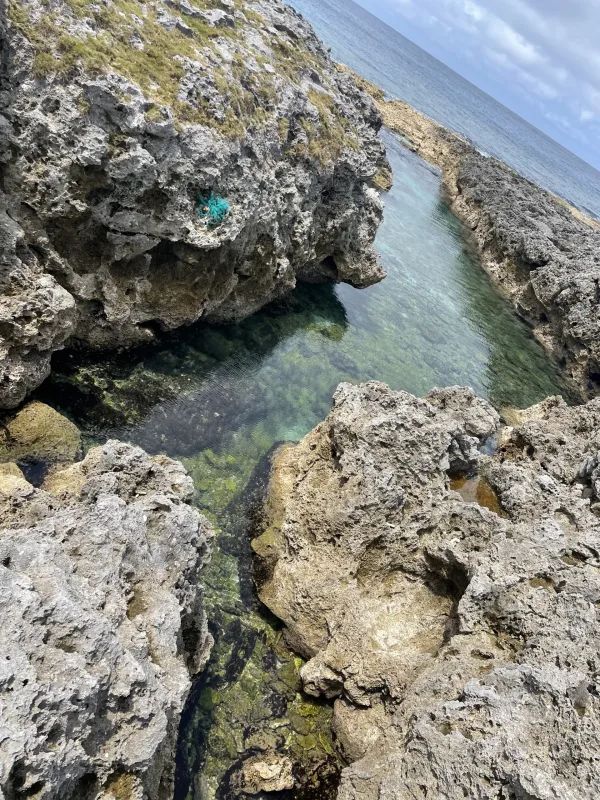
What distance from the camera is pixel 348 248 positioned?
29953 mm

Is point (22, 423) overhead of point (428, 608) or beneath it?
beneath

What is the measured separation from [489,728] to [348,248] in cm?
2523

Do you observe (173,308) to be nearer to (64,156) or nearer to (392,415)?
(64,156)

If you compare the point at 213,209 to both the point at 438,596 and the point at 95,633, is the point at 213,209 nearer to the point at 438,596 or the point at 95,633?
the point at 438,596

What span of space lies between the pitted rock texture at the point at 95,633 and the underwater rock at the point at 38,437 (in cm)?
398

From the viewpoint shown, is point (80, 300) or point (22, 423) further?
point (80, 300)

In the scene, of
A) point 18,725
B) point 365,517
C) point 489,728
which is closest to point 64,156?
point 365,517

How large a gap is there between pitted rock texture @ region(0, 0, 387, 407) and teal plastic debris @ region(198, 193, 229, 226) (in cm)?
22

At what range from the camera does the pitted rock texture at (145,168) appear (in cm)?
1558

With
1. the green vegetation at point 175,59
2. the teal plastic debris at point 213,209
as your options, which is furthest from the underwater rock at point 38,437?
the green vegetation at point 175,59

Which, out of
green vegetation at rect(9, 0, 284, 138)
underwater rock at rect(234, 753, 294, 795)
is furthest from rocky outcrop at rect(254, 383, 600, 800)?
green vegetation at rect(9, 0, 284, 138)

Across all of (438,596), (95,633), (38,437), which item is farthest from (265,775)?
(38,437)

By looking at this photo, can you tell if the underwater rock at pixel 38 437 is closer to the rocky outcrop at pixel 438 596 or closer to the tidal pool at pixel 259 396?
the tidal pool at pixel 259 396

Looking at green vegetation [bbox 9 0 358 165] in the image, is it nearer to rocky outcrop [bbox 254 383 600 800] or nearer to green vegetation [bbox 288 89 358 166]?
green vegetation [bbox 288 89 358 166]
